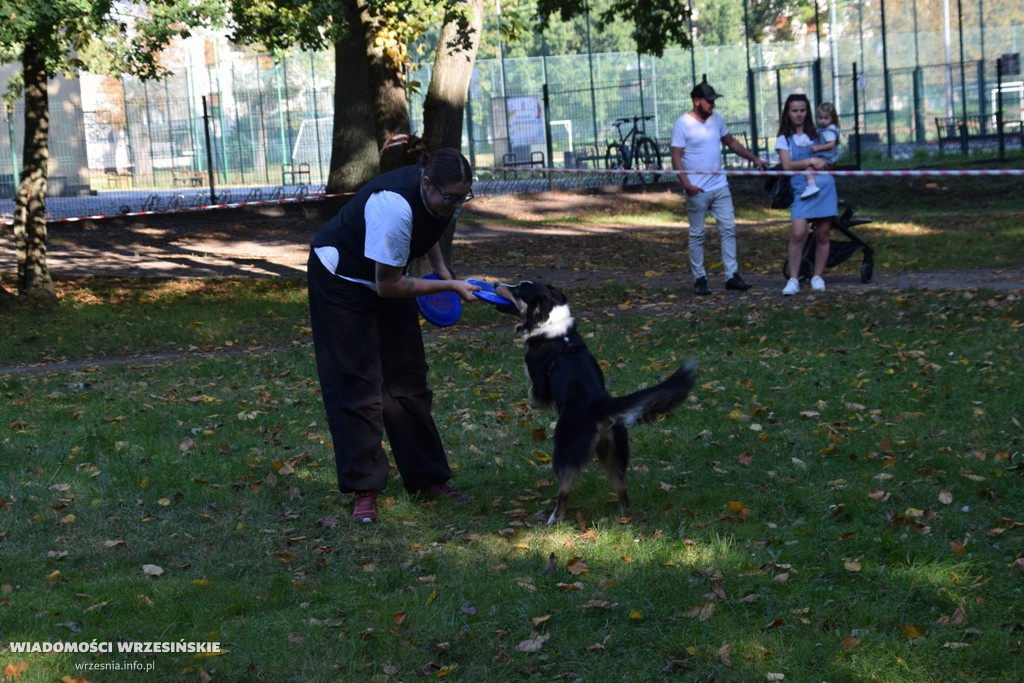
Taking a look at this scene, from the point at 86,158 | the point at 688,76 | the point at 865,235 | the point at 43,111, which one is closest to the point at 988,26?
the point at 688,76

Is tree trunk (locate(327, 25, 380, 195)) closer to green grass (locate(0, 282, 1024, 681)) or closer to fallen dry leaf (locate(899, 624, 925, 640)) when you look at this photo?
green grass (locate(0, 282, 1024, 681))

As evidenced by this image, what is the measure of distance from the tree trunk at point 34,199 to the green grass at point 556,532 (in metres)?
4.57

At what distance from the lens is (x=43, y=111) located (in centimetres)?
1320

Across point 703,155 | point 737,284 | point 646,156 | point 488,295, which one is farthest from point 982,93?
point 488,295

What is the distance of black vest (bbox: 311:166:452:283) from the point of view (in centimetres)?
512

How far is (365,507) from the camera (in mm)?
5570

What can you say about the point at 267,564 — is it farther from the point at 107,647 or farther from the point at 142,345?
the point at 142,345

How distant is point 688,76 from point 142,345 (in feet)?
74.9

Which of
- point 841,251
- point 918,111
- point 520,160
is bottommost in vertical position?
point 841,251

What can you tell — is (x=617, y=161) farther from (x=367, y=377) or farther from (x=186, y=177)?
(x=367, y=377)

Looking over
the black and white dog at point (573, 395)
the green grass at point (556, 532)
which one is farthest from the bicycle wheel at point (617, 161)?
the black and white dog at point (573, 395)

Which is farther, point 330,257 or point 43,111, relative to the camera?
point 43,111

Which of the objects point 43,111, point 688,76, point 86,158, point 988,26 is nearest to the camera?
point 43,111

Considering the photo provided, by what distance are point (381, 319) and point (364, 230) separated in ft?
Answer: 1.62
